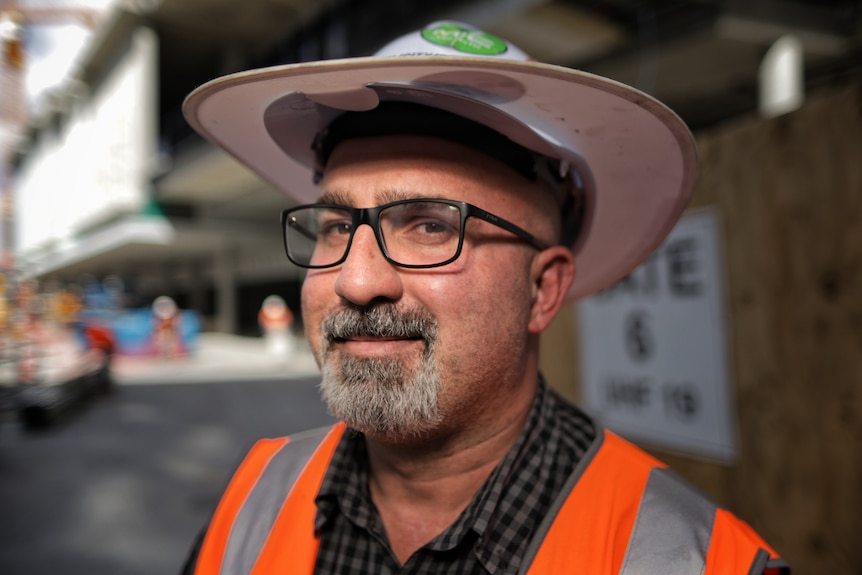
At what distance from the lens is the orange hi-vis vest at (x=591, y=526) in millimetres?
1088

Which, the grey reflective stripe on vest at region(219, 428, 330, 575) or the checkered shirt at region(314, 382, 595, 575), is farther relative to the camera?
the grey reflective stripe on vest at region(219, 428, 330, 575)

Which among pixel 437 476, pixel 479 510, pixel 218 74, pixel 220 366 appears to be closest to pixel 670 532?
pixel 479 510

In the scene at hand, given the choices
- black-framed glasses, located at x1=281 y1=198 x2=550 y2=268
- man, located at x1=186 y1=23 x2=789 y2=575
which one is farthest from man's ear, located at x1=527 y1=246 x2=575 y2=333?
black-framed glasses, located at x1=281 y1=198 x2=550 y2=268

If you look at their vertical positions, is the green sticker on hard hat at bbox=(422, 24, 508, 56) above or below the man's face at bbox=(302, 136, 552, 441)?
above

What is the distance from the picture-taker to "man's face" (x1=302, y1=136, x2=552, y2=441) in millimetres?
1181

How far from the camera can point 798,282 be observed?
2.63 metres

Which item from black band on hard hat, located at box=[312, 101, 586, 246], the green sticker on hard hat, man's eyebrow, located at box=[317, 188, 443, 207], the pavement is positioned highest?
the green sticker on hard hat

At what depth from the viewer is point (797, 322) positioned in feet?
8.66

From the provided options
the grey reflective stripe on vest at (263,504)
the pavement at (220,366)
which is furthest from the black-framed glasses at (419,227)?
the pavement at (220,366)

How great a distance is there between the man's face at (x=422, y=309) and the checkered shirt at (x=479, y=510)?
0.14 meters

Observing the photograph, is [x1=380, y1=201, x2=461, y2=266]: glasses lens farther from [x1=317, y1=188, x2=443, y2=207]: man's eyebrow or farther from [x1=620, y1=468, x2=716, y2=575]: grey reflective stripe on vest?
[x1=620, y1=468, x2=716, y2=575]: grey reflective stripe on vest

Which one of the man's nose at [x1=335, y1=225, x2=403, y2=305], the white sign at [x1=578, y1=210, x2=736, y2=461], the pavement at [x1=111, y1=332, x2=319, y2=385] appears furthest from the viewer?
the pavement at [x1=111, y1=332, x2=319, y2=385]

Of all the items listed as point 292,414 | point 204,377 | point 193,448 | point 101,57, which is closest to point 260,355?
point 204,377

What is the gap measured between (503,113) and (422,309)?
1.48ft
